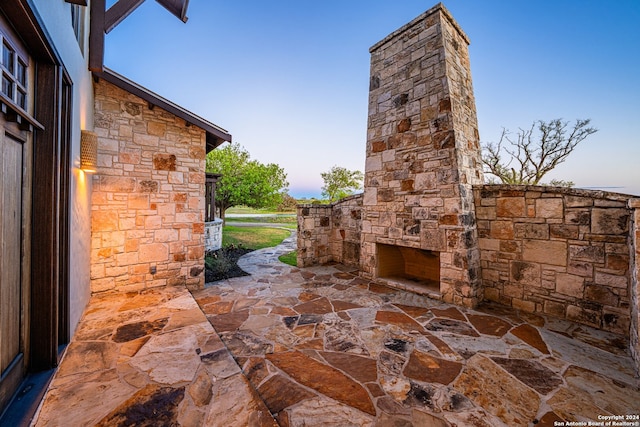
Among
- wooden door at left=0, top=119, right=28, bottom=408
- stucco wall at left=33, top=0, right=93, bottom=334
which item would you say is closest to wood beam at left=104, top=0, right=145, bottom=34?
stucco wall at left=33, top=0, right=93, bottom=334

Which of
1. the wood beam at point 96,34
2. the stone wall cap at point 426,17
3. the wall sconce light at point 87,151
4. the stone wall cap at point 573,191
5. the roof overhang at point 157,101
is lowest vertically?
the stone wall cap at point 573,191

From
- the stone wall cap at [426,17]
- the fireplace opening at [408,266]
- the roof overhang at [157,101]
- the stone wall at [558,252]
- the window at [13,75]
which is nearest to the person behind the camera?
the window at [13,75]

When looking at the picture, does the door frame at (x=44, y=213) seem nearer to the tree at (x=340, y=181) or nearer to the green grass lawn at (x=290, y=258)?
the green grass lawn at (x=290, y=258)

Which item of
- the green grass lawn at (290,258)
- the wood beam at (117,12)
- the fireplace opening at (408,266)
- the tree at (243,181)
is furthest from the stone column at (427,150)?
the tree at (243,181)

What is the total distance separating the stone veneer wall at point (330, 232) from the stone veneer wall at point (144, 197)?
108 inches

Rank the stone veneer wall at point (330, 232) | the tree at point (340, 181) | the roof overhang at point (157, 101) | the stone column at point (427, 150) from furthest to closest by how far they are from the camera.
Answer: the tree at point (340, 181), the stone veneer wall at point (330, 232), the stone column at point (427, 150), the roof overhang at point (157, 101)

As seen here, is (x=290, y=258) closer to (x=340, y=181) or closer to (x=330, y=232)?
(x=330, y=232)

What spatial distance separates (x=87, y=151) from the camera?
9.43ft

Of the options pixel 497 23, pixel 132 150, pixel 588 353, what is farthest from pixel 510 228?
pixel 132 150

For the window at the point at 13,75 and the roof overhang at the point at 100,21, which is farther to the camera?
the roof overhang at the point at 100,21

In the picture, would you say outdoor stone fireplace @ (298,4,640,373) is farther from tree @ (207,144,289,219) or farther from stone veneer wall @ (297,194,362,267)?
tree @ (207,144,289,219)

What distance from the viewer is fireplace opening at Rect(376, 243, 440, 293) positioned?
197 inches

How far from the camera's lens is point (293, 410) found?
173 cm

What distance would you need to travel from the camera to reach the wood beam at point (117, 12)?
328 cm
